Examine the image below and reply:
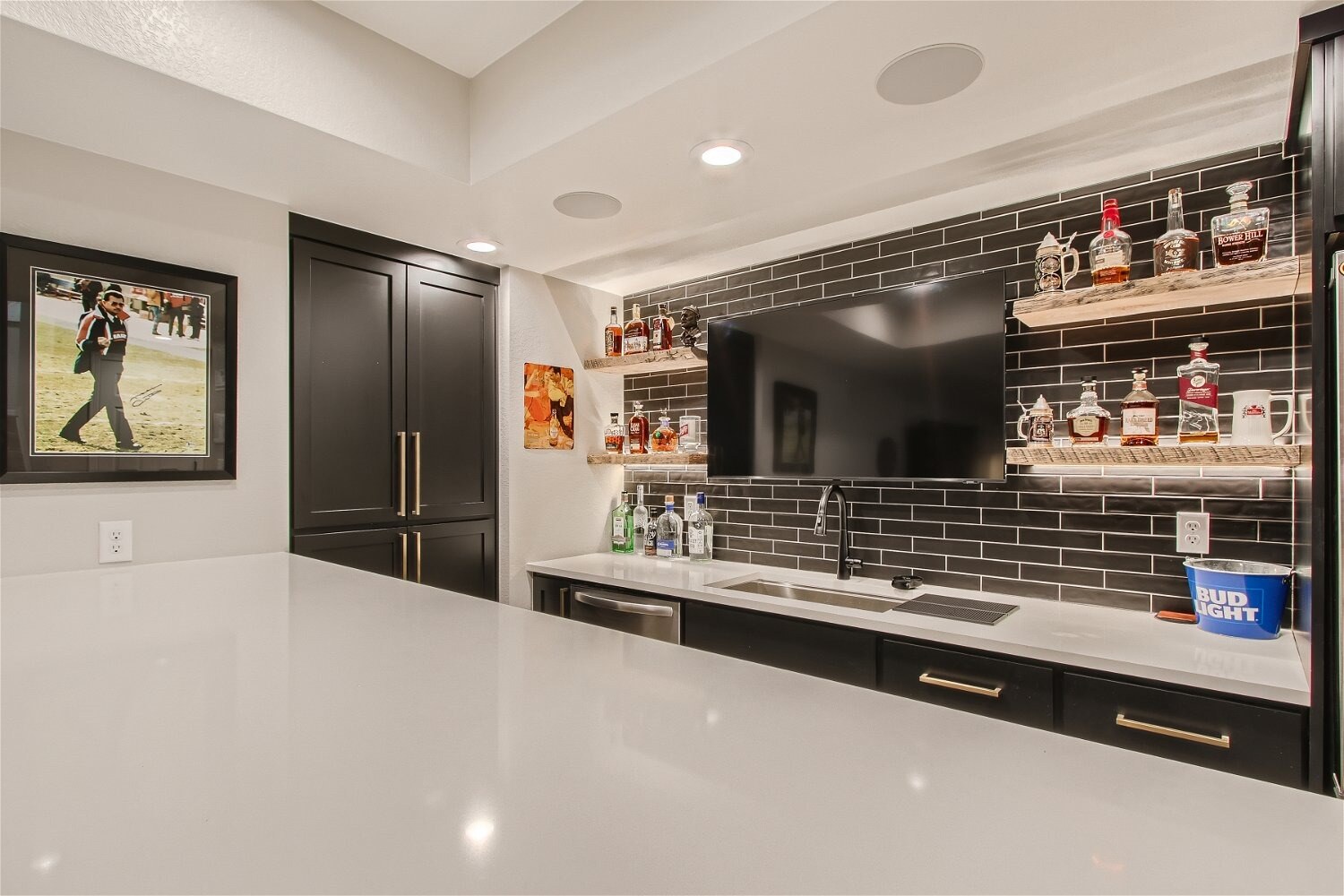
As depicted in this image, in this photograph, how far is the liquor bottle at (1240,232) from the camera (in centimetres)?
171

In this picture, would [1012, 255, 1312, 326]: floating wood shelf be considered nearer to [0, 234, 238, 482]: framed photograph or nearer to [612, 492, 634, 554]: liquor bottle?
[612, 492, 634, 554]: liquor bottle

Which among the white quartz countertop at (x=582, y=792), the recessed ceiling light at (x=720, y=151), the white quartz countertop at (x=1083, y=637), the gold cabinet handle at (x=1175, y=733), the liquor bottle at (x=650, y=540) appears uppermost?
the recessed ceiling light at (x=720, y=151)

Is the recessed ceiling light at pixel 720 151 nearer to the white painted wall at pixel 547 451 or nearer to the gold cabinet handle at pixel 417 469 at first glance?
the white painted wall at pixel 547 451

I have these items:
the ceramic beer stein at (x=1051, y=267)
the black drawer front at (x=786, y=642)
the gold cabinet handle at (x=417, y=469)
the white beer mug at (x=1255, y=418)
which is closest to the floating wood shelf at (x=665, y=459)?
the black drawer front at (x=786, y=642)

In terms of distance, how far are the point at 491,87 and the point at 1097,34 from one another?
1620mm

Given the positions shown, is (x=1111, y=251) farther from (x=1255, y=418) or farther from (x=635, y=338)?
(x=635, y=338)

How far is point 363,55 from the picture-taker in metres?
1.82

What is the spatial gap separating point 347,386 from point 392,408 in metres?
0.20

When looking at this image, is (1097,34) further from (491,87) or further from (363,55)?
(363,55)

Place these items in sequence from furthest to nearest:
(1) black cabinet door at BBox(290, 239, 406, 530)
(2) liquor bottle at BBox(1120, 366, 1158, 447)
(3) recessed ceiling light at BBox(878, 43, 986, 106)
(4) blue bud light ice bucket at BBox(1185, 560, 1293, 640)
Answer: (1) black cabinet door at BBox(290, 239, 406, 530) < (2) liquor bottle at BBox(1120, 366, 1158, 447) < (4) blue bud light ice bucket at BBox(1185, 560, 1293, 640) < (3) recessed ceiling light at BBox(878, 43, 986, 106)

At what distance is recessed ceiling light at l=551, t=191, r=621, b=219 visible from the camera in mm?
2189

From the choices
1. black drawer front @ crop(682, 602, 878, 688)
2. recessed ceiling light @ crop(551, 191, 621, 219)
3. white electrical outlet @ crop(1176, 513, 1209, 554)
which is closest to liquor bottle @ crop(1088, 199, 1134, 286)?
white electrical outlet @ crop(1176, 513, 1209, 554)

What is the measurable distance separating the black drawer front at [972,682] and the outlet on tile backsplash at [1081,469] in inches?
23.1

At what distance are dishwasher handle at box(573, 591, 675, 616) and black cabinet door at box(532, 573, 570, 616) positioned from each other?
3.8 inches
